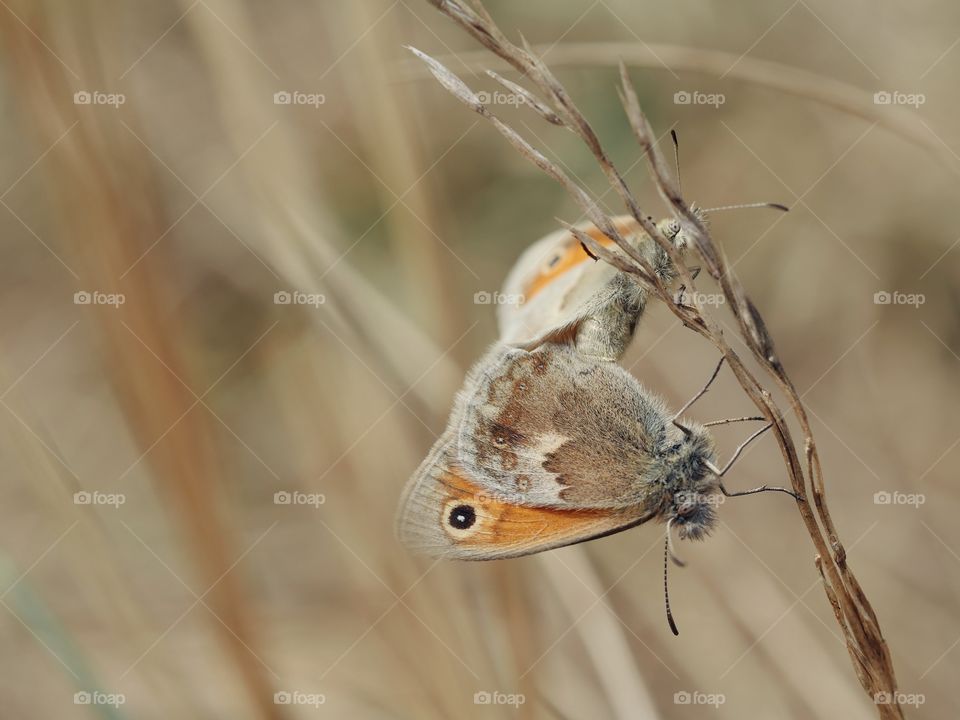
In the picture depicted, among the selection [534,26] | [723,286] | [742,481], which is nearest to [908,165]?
[742,481]

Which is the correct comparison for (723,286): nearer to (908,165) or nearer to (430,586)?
(430,586)
